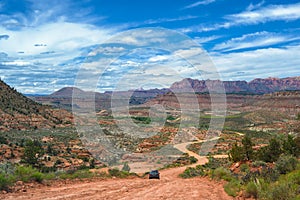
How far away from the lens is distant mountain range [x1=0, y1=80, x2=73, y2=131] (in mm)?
53481

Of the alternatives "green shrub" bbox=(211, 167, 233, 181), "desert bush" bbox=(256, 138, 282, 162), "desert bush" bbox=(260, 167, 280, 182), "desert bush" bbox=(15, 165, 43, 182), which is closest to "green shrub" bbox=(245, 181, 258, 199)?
"desert bush" bbox=(260, 167, 280, 182)

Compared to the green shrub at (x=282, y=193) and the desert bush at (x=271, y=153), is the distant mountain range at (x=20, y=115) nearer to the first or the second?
the desert bush at (x=271, y=153)

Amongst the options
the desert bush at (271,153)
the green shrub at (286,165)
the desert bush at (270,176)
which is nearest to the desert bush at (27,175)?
the desert bush at (270,176)

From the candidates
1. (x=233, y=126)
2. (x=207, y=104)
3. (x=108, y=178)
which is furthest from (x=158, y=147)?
(x=207, y=104)

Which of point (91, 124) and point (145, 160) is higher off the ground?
point (91, 124)

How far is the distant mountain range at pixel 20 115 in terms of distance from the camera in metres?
53.5

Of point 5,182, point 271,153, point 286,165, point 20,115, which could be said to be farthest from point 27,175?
point 20,115

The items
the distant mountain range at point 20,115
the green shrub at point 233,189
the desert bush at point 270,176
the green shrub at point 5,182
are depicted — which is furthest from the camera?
the distant mountain range at point 20,115

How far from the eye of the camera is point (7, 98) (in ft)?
205

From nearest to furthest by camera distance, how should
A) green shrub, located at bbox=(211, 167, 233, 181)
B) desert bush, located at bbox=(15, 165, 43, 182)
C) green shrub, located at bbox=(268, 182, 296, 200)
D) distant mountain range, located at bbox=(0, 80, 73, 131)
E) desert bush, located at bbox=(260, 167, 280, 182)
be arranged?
1. green shrub, located at bbox=(268, 182, 296, 200)
2. desert bush, located at bbox=(260, 167, 280, 182)
3. desert bush, located at bbox=(15, 165, 43, 182)
4. green shrub, located at bbox=(211, 167, 233, 181)
5. distant mountain range, located at bbox=(0, 80, 73, 131)

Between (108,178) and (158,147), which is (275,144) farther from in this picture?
(158,147)

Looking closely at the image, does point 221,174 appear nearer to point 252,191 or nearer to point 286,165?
point 286,165

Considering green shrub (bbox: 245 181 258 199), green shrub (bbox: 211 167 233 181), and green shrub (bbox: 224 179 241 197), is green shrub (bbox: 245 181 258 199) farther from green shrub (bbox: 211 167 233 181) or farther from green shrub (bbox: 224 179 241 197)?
green shrub (bbox: 211 167 233 181)

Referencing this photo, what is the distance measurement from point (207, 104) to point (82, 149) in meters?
115
